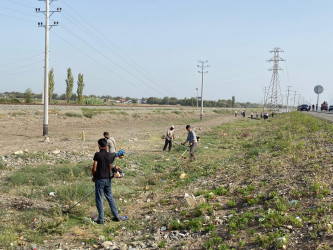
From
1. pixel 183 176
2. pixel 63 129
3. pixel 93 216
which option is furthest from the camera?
pixel 63 129

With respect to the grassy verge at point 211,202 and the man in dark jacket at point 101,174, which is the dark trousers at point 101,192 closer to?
the man in dark jacket at point 101,174

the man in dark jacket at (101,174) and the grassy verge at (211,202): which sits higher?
the man in dark jacket at (101,174)

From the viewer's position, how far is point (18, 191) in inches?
356

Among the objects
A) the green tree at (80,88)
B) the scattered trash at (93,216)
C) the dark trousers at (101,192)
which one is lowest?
the scattered trash at (93,216)

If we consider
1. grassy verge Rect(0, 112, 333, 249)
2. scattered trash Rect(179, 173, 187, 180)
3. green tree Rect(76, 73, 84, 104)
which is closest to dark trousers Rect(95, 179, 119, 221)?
grassy verge Rect(0, 112, 333, 249)

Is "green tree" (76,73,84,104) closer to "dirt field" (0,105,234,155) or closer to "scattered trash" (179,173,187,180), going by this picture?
"dirt field" (0,105,234,155)

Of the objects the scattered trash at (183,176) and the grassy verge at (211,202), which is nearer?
the grassy verge at (211,202)

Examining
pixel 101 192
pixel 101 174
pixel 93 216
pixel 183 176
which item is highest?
pixel 101 174

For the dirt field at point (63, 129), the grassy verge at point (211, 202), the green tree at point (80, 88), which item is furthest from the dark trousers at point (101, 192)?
the green tree at point (80, 88)

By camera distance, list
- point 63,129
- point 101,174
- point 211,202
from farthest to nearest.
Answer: point 63,129
point 211,202
point 101,174

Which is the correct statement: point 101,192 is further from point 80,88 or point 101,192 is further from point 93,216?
point 80,88

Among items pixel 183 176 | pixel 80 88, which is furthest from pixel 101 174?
pixel 80 88

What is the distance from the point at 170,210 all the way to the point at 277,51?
68.2m

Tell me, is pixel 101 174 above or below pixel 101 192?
above
